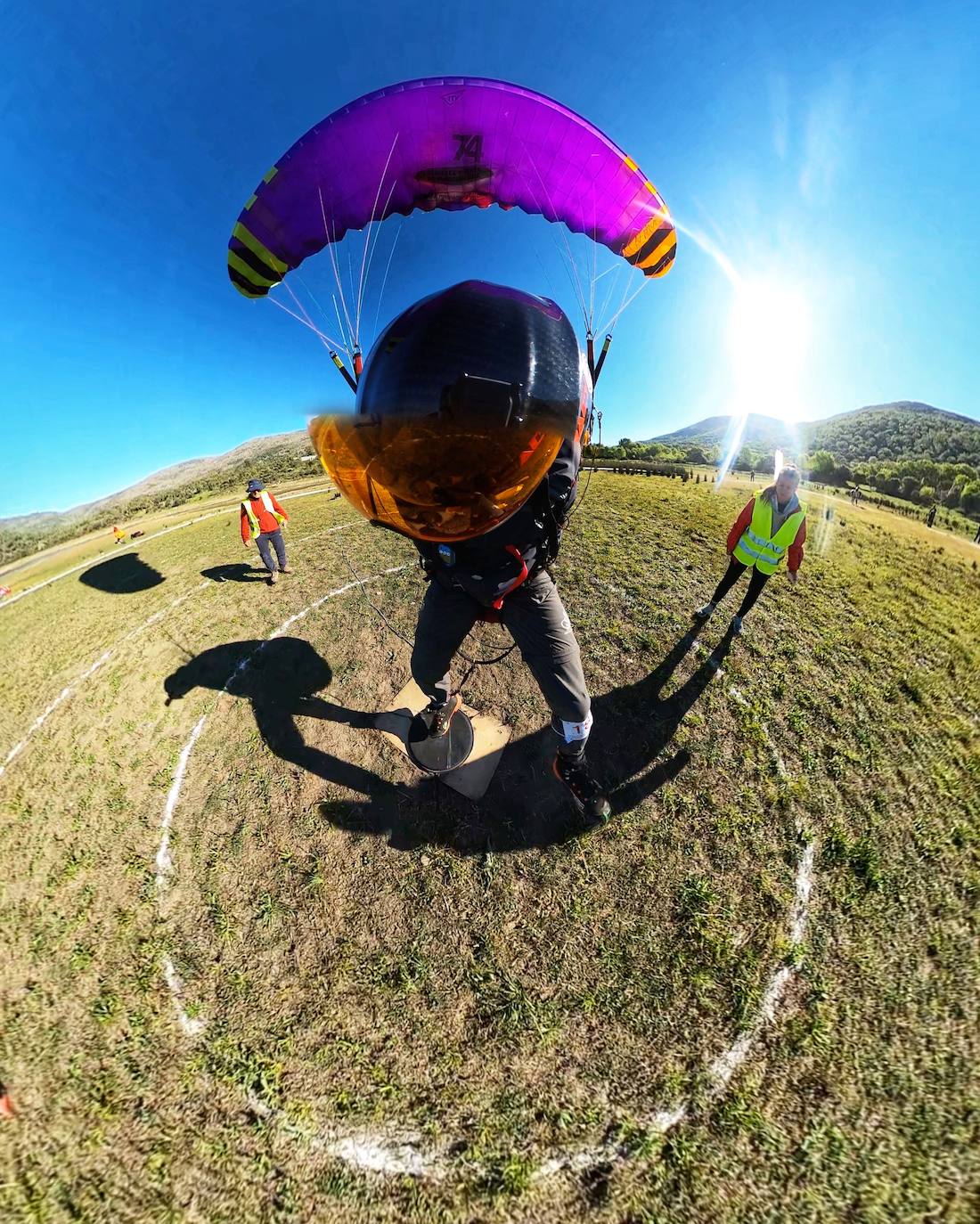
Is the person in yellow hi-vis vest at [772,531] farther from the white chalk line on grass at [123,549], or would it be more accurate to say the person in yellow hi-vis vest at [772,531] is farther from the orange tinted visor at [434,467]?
the white chalk line on grass at [123,549]

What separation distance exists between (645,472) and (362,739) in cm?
2060

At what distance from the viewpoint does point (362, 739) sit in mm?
4445

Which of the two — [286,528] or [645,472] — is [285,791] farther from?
[645,472]

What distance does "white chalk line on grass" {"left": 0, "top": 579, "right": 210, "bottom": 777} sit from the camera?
5082 millimetres

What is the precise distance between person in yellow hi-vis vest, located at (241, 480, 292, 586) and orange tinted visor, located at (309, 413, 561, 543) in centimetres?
669

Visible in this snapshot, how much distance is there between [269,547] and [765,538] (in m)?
8.52

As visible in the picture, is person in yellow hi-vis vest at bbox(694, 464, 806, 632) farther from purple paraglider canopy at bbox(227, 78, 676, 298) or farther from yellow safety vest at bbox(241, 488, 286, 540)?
yellow safety vest at bbox(241, 488, 286, 540)

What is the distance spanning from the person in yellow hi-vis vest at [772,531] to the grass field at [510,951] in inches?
43.3

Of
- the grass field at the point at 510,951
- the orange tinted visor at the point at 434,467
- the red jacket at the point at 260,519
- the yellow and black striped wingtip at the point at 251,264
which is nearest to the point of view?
the orange tinted visor at the point at 434,467

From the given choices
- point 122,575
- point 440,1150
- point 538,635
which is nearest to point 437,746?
point 538,635

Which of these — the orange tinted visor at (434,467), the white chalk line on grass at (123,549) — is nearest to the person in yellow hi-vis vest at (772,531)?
the orange tinted visor at (434,467)

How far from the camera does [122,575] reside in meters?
10.7

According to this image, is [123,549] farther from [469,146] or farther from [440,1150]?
[440,1150]

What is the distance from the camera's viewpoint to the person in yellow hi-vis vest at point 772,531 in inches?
192
